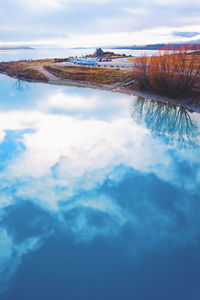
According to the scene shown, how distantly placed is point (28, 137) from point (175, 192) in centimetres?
1741

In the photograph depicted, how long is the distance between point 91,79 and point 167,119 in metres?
27.0

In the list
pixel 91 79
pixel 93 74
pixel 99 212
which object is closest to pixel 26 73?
pixel 93 74

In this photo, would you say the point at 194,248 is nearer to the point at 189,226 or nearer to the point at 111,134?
the point at 189,226

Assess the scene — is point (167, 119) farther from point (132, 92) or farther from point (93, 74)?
point (93, 74)

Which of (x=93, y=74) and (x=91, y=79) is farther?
(x=93, y=74)

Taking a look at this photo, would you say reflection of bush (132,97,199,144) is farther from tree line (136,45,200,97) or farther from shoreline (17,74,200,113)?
tree line (136,45,200,97)

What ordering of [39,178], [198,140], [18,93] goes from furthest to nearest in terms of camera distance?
[18,93]
[198,140]
[39,178]

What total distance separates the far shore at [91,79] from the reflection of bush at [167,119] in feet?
5.31

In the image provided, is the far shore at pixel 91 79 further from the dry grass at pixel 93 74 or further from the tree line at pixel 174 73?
the tree line at pixel 174 73

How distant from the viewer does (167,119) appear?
31391mm

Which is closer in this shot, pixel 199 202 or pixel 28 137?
pixel 199 202

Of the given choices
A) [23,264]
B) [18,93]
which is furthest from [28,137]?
[18,93]

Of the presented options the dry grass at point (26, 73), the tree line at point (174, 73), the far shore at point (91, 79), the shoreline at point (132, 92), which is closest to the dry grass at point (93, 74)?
the far shore at point (91, 79)

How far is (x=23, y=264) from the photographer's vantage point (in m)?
11.3
